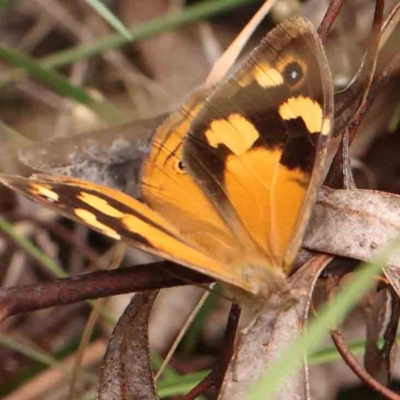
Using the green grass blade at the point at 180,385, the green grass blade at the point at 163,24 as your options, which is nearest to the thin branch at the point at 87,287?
the green grass blade at the point at 180,385

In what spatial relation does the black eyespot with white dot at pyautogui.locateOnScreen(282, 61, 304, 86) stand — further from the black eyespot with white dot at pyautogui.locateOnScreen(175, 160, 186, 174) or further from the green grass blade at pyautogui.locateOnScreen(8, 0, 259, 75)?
the green grass blade at pyautogui.locateOnScreen(8, 0, 259, 75)

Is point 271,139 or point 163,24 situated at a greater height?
point 163,24

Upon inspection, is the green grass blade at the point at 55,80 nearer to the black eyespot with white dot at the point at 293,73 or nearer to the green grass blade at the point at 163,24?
the green grass blade at the point at 163,24

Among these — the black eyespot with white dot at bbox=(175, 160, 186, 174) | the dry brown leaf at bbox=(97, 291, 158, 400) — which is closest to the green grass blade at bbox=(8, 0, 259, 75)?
the black eyespot with white dot at bbox=(175, 160, 186, 174)

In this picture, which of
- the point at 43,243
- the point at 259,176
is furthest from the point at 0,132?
the point at 259,176

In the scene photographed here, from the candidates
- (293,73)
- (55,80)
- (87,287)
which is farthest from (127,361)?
(55,80)

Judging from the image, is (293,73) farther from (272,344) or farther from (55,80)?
(55,80)

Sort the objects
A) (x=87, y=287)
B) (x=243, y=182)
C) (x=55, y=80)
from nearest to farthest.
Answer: (x=87, y=287), (x=243, y=182), (x=55, y=80)

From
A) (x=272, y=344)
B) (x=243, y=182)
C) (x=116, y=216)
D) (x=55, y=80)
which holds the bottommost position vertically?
(x=272, y=344)
